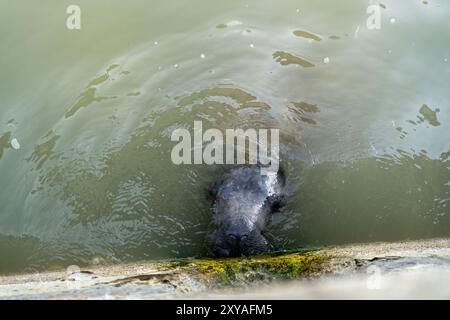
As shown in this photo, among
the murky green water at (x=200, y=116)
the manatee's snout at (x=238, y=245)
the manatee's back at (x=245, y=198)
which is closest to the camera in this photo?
the manatee's snout at (x=238, y=245)

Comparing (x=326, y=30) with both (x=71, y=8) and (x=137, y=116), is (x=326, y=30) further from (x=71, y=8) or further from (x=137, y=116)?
(x=71, y=8)

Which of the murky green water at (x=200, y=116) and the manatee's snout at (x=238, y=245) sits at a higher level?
the murky green water at (x=200, y=116)

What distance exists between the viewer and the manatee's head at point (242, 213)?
5723 millimetres

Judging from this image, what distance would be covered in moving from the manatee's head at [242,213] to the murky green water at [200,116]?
0.30 metres

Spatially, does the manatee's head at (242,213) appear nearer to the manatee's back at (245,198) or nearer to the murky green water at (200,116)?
the manatee's back at (245,198)

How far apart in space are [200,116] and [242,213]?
223 centimetres

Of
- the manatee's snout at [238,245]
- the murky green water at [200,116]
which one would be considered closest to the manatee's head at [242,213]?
the manatee's snout at [238,245]

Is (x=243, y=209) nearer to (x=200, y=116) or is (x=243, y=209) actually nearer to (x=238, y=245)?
(x=238, y=245)

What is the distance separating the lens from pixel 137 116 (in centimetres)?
780

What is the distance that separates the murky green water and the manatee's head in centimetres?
30

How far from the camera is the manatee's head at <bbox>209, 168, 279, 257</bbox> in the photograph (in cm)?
572

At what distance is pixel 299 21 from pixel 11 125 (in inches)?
201

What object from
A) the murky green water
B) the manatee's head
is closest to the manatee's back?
the manatee's head

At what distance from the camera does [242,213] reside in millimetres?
5961
